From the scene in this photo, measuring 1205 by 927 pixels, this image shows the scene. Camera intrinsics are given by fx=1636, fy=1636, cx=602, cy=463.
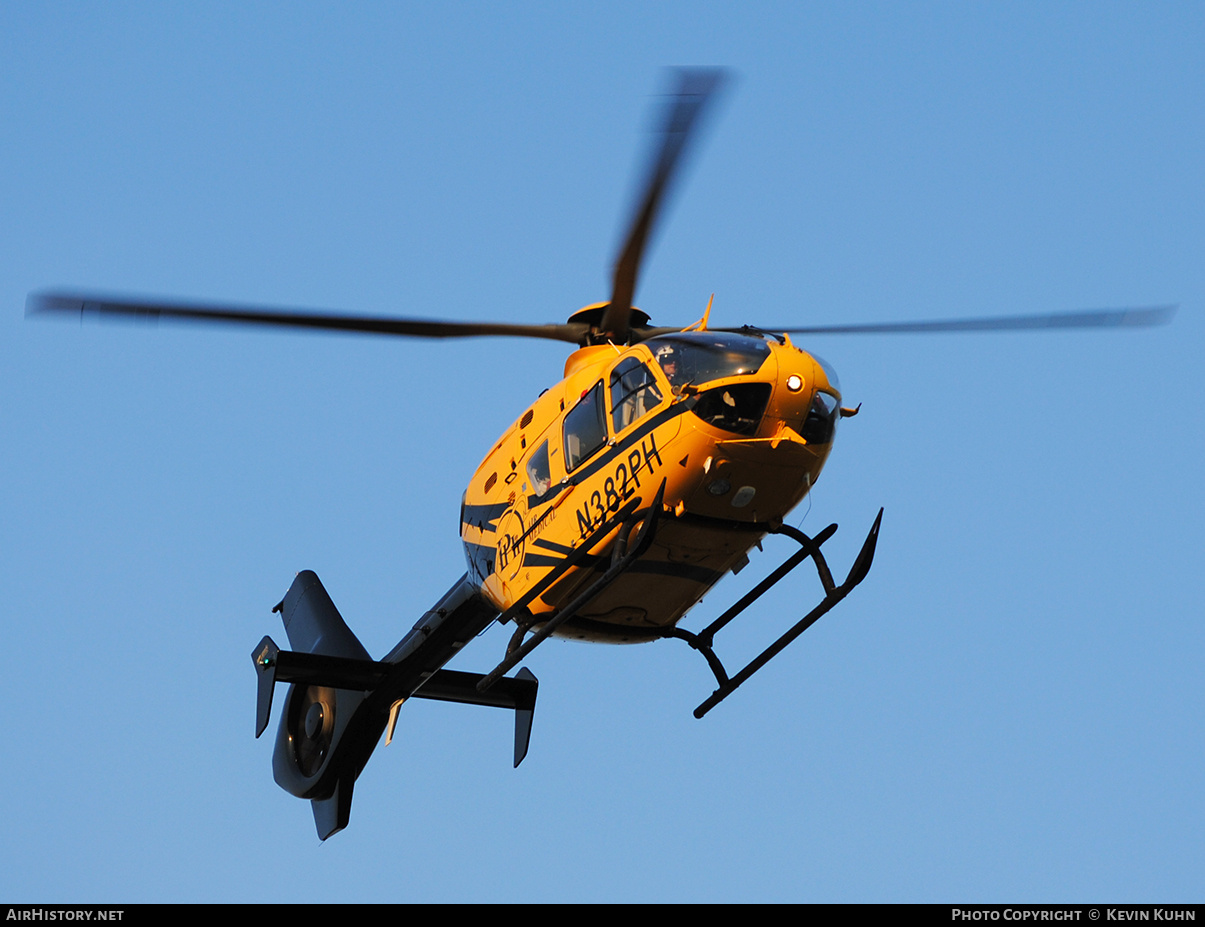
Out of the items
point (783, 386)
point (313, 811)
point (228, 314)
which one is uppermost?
point (228, 314)

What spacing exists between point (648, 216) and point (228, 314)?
4.50 metres

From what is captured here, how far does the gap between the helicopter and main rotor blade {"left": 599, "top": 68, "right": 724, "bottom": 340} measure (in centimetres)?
2

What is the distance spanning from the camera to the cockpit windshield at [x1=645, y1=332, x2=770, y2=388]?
16156mm

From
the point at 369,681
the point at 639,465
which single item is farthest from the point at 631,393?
the point at 369,681

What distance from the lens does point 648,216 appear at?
15.9 m

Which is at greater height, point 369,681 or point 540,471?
point 540,471

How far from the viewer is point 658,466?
16.2 m

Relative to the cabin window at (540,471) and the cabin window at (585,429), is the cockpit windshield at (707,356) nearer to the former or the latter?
the cabin window at (585,429)

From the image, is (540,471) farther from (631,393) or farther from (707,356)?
(707,356)

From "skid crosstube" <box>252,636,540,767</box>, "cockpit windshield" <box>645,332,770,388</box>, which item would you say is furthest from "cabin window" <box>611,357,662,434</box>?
"skid crosstube" <box>252,636,540,767</box>

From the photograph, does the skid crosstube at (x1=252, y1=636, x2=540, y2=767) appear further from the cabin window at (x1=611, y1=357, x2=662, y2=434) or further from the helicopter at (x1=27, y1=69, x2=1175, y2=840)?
the cabin window at (x1=611, y1=357, x2=662, y2=434)

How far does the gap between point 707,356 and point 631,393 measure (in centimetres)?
100
